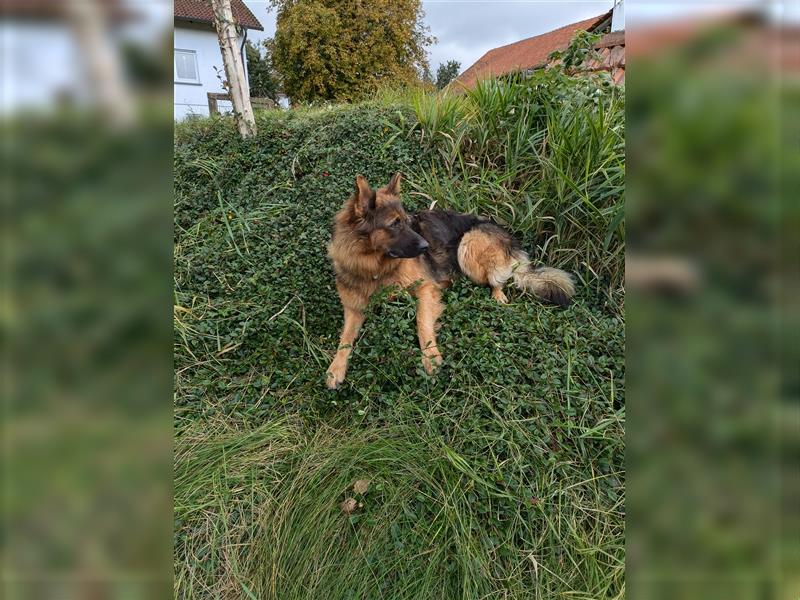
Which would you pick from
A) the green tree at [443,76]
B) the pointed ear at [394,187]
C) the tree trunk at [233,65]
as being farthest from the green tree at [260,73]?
the pointed ear at [394,187]

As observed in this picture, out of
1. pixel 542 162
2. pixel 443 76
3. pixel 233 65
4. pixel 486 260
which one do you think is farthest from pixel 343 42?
pixel 486 260

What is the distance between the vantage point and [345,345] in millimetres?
2893

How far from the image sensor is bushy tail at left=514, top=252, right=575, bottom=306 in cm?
330

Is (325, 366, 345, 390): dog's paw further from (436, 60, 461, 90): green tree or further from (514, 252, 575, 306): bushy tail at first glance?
(436, 60, 461, 90): green tree

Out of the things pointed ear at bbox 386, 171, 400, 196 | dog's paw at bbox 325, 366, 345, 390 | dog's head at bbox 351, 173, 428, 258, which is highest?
pointed ear at bbox 386, 171, 400, 196

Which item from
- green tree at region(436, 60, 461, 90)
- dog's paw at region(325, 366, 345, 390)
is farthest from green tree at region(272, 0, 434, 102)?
dog's paw at region(325, 366, 345, 390)

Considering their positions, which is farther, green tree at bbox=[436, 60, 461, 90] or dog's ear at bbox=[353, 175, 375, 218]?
green tree at bbox=[436, 60, 461, 90]

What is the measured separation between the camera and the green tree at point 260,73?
21.6 metres
